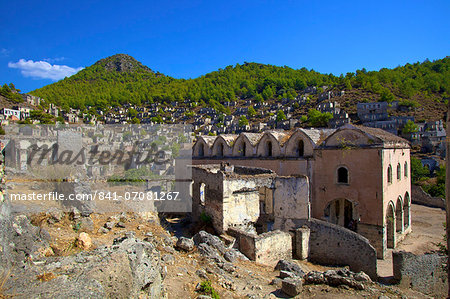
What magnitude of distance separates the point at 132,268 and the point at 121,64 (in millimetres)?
202667

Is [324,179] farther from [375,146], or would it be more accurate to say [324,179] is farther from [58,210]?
[58,210]

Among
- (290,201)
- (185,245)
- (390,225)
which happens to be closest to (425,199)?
(390,225)

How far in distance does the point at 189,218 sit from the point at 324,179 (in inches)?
329

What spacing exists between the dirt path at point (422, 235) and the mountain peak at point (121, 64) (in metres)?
187

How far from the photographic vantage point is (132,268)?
4781 mm

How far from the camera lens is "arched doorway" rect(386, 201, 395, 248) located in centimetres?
1583

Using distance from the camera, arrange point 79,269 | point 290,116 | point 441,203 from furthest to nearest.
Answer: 1. point 290,116
2. point 441,203
3. point 79,269

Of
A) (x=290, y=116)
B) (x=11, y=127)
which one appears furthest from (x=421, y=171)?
(x=11, y=127)

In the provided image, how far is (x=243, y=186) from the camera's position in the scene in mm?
12711

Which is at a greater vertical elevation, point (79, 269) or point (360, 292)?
point (79, 269)

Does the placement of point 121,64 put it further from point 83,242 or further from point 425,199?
point 83,242

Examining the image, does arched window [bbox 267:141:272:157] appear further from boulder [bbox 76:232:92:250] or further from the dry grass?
the dry grass

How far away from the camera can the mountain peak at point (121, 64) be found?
602 feet

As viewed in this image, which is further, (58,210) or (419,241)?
(419,241)
